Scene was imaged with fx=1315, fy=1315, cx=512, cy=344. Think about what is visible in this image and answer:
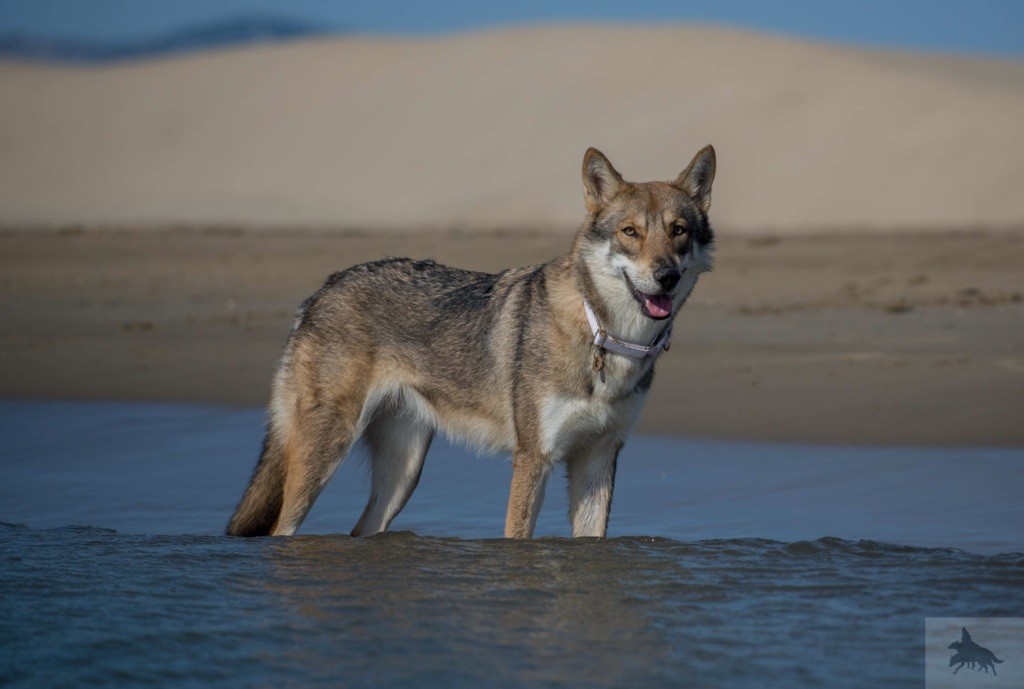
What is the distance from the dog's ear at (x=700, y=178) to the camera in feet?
20.3

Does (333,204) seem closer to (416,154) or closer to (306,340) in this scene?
(416,154)

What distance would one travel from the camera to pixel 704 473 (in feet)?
25.8

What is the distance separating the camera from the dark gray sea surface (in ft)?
15.5

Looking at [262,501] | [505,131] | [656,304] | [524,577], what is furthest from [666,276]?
[505,131]

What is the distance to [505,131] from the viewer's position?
1634 inches

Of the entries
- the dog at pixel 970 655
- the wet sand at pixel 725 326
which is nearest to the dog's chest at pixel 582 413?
the dog at pixel 970 655

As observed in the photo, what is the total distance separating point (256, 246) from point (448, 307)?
50.7 feet

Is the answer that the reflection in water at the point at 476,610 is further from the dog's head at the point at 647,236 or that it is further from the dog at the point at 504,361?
the dog's head at the point at 647,236

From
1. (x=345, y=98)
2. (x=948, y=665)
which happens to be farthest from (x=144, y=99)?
(x=948, y=665)

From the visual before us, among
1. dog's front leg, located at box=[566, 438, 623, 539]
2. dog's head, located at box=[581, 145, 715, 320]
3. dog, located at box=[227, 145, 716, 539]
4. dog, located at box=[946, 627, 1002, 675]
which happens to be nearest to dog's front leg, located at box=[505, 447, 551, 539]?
dog, located at box=[227, 145, 716, 539]

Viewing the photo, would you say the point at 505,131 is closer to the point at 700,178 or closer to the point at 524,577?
the point at 700,178

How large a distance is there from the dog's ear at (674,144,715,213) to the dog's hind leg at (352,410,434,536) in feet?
5.93

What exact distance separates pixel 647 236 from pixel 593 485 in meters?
1.23

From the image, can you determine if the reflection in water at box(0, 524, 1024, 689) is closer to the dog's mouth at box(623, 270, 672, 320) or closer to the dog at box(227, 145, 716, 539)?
the dog at box(227, 145, 716, 539)
